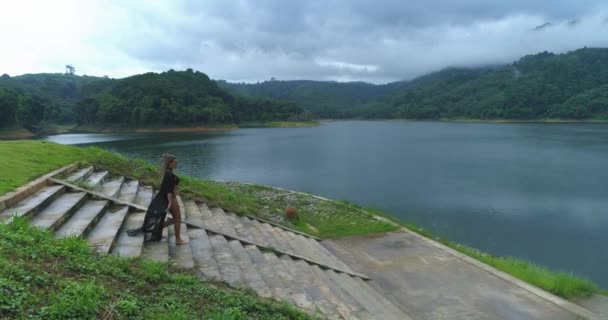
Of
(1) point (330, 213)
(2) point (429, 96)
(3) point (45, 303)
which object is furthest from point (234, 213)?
(2) point (429, 96)

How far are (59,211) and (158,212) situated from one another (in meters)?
1.69

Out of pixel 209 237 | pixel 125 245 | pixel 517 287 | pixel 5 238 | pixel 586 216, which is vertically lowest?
pixel 586 216

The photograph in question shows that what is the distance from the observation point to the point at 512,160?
3378cm

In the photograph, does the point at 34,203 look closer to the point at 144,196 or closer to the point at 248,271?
the point at 144,196

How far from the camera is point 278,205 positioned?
15820mm

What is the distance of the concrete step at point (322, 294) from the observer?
5.80 m

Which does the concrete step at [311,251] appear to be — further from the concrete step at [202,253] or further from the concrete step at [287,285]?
the concrete step at [202,253]

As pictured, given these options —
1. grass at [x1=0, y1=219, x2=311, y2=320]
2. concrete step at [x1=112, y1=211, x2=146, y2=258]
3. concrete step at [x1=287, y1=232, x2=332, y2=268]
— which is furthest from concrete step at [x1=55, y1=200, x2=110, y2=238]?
concrete step at [x1=287, y1=232, x2=332, y2=268]

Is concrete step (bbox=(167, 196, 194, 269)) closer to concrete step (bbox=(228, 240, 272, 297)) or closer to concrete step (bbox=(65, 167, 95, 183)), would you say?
concrete step (bbox=(228, 240, 272, 297))

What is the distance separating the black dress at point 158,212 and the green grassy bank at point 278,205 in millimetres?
2480

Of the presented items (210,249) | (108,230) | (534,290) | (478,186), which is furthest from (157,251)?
(478,186)

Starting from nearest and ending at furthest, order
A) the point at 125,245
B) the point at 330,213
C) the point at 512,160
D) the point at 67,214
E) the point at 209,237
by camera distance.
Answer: the point at 125,245 → the point at 67,214 → the point at 209,237 → the point at 330,213 → the point at 512,160

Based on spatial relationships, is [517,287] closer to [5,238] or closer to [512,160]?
[5,238]

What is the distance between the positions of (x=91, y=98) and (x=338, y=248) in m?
95.8
